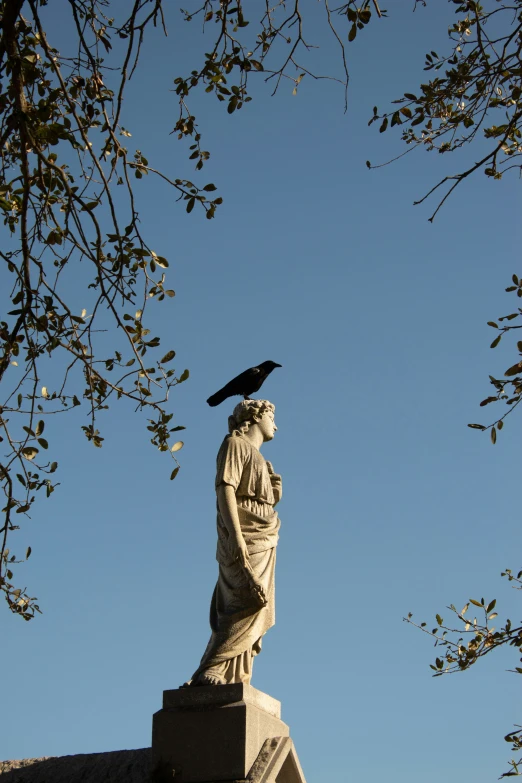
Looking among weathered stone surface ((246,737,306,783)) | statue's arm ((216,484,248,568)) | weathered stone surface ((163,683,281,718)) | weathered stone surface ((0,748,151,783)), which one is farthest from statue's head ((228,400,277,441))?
weathered stone surface ((0,748,151,783))

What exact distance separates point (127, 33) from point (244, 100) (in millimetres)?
976

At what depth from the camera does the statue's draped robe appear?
8945 millimetres

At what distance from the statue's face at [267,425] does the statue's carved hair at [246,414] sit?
0.10 feet

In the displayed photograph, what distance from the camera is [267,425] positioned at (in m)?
10.2

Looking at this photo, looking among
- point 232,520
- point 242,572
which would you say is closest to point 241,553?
point 242,572

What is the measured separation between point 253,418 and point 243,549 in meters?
1.38

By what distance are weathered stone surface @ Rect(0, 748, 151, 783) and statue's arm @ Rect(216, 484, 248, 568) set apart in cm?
164

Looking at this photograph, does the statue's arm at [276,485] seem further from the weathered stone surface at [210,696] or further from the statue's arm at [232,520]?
the weathered stone surface at [210,696]

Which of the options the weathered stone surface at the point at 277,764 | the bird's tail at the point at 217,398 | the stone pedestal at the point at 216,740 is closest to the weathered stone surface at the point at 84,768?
the stone pedestal at the point at 216,740

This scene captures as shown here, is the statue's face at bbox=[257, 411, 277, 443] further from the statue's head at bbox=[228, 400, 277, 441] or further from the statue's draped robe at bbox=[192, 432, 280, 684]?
the statue's draped robe at bbox=[192, 432, 280, 684]

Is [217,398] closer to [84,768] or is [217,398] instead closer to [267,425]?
[267,425]

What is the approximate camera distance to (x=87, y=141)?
775 cm

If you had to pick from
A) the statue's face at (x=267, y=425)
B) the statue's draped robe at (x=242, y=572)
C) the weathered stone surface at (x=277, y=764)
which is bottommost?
the weathered stone surface at (x=277, y=764)

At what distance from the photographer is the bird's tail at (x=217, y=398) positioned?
1036cm
